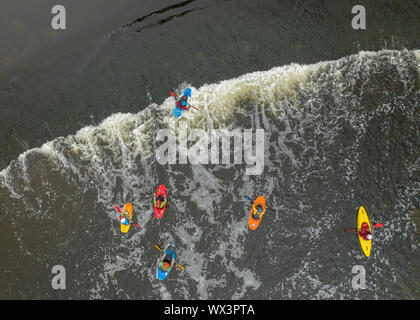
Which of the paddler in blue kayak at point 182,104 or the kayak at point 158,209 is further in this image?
the paddler in blue kayak at point 182,104

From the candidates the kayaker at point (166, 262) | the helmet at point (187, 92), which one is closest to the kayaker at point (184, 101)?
the helmet at point (187, 92)

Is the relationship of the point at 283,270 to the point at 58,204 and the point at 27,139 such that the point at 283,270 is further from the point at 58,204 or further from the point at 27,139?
the point at 27,139

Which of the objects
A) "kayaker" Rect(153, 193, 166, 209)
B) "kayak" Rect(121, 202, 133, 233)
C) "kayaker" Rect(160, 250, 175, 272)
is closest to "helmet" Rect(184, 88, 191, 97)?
"kayaker" Rect(153, 193, 166, 209)

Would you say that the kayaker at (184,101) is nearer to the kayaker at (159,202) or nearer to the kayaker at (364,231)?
the kayaker at (159,202)

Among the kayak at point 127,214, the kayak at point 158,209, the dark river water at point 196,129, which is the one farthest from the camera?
the kayak at point 158,209

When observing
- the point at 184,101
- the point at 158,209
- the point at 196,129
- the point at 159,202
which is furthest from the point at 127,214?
the point at 184,101

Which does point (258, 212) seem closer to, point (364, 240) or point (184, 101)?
point (364, 240)

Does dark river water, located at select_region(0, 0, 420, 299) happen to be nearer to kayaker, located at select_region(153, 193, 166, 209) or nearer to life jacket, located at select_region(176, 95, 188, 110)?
kayaker, located at select_region(153, 193, 166, 209)
